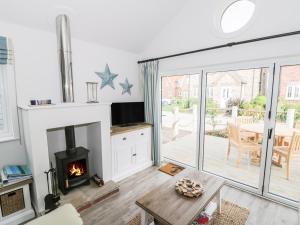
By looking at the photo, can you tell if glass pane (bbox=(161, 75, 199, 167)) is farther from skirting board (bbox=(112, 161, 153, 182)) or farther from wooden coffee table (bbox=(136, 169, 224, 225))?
wooden coffee table (bbox=(136, 169, 224, 225))

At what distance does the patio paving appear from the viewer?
250 centimetres

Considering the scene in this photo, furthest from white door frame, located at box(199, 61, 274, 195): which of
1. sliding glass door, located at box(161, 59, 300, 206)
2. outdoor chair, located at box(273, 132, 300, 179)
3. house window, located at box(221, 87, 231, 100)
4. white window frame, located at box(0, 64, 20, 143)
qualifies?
white window frame, located at box(0, 64, 20, 143)

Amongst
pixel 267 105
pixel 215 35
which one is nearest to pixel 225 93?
pixel 267 105

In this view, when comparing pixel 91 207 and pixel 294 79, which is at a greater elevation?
pixel 294 79

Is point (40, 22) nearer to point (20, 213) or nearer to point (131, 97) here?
point (131, 97)

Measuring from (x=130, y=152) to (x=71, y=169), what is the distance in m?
1.03

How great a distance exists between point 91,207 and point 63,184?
0.49m

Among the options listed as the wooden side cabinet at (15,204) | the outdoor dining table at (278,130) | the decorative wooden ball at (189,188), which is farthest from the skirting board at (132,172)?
the outdoor dining table at (278,130)

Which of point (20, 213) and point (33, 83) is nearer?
point (20, 213)

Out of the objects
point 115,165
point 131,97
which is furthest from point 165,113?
point 115,165

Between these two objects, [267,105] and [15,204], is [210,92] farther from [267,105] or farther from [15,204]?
[15,204]

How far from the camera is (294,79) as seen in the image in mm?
2105

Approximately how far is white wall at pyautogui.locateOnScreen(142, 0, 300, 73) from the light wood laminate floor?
6.42 ft

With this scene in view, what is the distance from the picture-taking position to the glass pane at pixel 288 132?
2.12 metres
